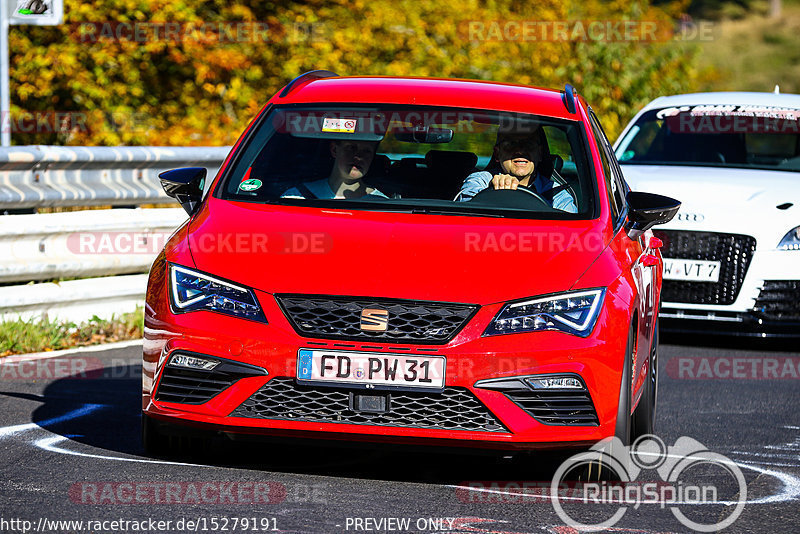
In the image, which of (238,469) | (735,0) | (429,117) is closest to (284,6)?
(429,117)

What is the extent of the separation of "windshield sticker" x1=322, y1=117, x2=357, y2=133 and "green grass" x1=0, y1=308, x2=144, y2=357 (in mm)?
2976

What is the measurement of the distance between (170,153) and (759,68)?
63214 millimetres

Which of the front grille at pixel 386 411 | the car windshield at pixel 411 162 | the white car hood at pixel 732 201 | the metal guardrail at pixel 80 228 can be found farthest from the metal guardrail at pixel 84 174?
the front grille at pixel 386 411

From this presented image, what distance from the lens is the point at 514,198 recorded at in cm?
658

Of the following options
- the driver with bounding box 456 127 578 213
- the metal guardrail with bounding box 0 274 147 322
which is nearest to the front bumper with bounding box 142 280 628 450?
the driver with bounding box 456 127 578 213

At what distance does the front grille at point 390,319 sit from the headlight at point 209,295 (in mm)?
186

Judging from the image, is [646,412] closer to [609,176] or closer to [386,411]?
[609,176]

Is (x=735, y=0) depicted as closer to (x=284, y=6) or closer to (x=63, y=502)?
(x=284, y=6)

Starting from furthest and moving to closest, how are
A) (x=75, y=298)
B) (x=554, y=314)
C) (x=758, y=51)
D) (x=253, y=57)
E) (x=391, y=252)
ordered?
(x=758, y=51) < (x=253, y=57) < (x=75, y=298) < (x=391, y=252) < (x=554, y=314)

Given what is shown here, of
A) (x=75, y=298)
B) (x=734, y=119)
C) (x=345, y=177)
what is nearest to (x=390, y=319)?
(x=345, y=177)

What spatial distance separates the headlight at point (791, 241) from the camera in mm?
10164

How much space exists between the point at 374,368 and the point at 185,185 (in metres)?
1.66

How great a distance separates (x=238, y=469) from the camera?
596 cm

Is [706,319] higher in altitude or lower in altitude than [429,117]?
lower
